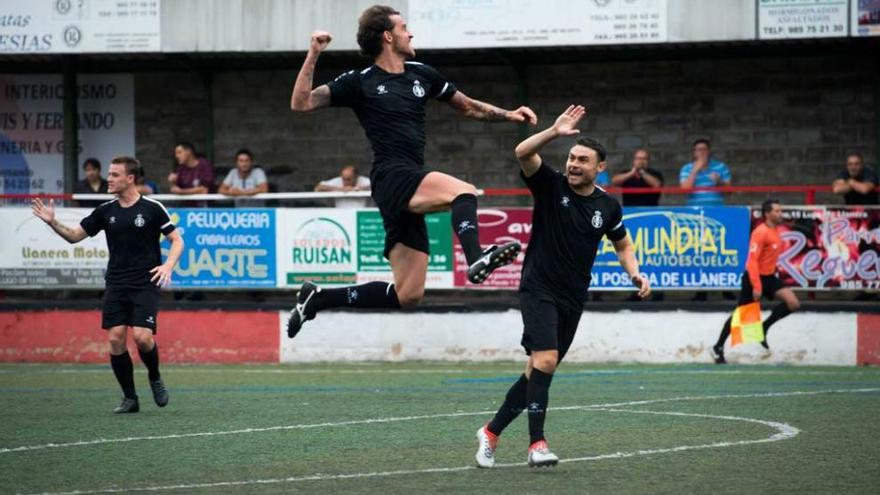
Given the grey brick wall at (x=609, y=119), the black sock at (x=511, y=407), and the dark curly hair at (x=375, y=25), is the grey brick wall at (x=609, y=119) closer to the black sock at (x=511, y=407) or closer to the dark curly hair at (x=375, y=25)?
the dark curly hair at (x=375, y=25)

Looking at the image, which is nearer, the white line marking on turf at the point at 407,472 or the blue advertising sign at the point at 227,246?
the white line marking on turf at the point at 407,472

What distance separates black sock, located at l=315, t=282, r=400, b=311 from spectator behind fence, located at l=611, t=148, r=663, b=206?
10.0m

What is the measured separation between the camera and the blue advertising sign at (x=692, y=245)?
1922 centimetres

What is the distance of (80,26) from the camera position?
2050 centimetres

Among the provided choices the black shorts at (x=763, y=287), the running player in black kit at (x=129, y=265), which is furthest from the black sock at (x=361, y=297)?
the black shorts at (x=763, y=287)

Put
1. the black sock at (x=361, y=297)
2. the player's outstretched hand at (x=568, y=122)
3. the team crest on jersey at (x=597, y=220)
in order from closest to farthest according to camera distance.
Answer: the player's outstretched hand at (x=568, y=122)
the team crest on jersey at (x=597, y=220)
the black sock at (x=361, y=297)

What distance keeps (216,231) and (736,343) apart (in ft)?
21.9

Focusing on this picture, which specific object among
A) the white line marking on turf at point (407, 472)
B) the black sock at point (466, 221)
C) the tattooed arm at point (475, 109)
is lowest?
the white line marking on turf at point (407, 472)

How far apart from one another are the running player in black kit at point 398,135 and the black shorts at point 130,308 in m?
3.60

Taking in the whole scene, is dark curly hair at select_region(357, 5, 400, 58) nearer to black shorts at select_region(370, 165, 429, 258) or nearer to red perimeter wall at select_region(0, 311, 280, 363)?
black shorts at select_region(370, 165, 429, 258)

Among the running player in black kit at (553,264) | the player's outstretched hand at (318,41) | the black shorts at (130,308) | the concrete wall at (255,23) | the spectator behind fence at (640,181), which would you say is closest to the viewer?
the running player in black kit at (553,264)

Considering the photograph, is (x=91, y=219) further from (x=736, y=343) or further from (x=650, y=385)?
(x=736, y=343)

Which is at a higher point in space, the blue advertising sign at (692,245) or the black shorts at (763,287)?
the blue advertising sign at (692,245)

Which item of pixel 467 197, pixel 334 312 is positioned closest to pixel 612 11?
pixel 334 312
